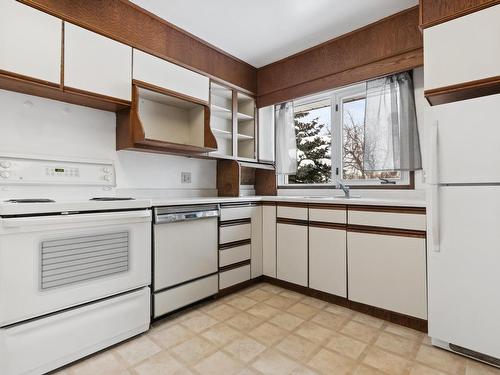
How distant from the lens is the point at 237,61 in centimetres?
317

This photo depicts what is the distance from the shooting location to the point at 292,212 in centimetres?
271

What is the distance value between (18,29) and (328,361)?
9.01ft

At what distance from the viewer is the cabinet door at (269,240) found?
288 centimetres

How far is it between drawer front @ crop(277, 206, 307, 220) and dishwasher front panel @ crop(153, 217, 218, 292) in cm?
70

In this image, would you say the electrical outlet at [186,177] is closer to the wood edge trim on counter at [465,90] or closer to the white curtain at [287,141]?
the white curtain at [287,141]

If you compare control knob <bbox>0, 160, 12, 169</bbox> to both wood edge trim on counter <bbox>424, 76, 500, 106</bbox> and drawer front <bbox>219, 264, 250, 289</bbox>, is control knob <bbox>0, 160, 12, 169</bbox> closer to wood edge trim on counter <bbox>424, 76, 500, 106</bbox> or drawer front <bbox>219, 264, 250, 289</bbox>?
drawer front <bbox>219, 264, 250, 289</bbox>

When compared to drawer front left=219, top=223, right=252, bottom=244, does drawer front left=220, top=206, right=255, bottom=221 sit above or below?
above

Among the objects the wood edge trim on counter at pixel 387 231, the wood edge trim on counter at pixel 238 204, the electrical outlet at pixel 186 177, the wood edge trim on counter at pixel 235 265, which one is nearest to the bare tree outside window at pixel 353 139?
the wood edge trim on counter at pixel 387 231

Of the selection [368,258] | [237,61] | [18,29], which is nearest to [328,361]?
[368,258]

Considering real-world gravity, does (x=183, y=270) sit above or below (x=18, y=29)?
below

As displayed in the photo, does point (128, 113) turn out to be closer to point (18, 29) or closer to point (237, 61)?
point (18, 29)

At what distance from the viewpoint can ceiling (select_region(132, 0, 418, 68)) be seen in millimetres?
2219

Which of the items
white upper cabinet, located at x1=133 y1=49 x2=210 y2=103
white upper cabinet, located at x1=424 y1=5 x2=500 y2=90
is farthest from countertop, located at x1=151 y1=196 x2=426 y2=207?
white upper cabinet, located at x1=133 y1=49 x2=210 y2=103

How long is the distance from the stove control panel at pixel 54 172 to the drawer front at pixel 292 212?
5.21 ft
